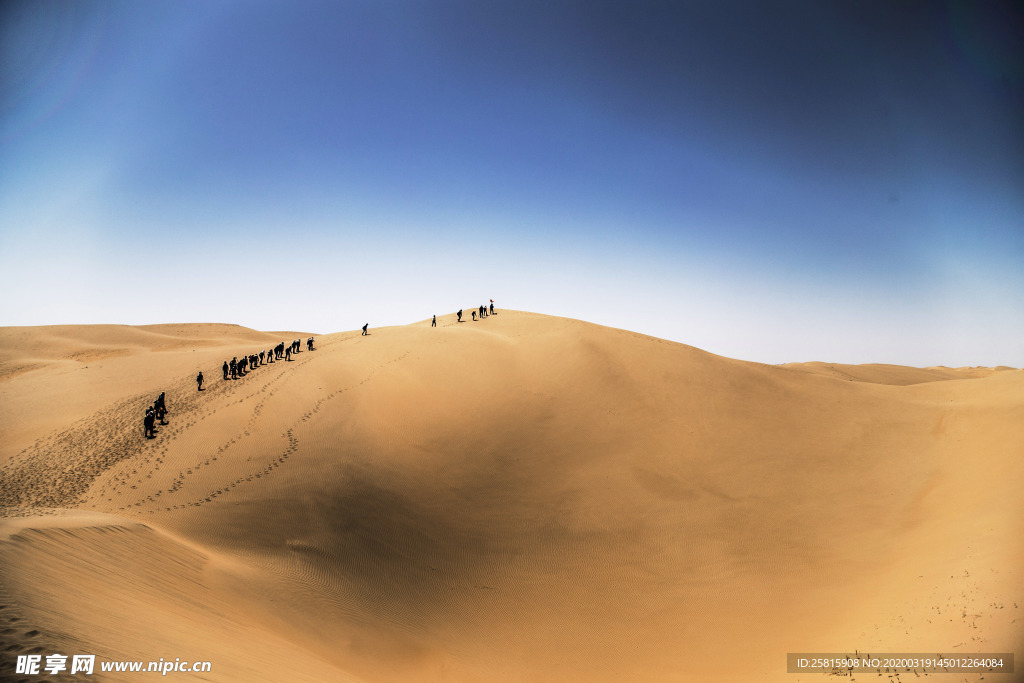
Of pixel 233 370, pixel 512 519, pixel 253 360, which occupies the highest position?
pixel 253 360

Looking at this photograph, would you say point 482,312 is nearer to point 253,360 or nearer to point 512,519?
point 253,360

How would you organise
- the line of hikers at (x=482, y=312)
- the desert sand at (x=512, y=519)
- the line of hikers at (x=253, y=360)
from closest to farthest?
the desert sand at (x=512, y=519)
the line of hikers at (x=253, y=360)
the line of hikers at (x=482, y=312)

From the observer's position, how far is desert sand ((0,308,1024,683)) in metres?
8.59

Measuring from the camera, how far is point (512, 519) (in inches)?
606

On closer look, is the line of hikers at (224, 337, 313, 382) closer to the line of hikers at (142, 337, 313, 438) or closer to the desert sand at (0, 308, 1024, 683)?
the line of hikers at (142, 337, 313, 438)

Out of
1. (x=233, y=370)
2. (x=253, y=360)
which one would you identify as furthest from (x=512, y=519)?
(x=253, y=360)

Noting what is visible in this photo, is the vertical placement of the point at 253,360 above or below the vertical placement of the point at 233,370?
above

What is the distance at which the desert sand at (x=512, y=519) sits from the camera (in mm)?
8594

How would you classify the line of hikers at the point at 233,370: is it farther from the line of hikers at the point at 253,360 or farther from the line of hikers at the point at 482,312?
the line of hikers at the point at 482,312

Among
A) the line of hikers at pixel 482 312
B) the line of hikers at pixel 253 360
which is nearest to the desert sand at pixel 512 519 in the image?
the line of hikers at pixel 253 360

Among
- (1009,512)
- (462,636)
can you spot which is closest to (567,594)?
(462,636)

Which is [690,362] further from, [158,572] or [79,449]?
[79,449]

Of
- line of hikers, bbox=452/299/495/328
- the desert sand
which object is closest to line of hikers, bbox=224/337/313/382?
the desert sand

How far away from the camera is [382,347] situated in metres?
27.4
